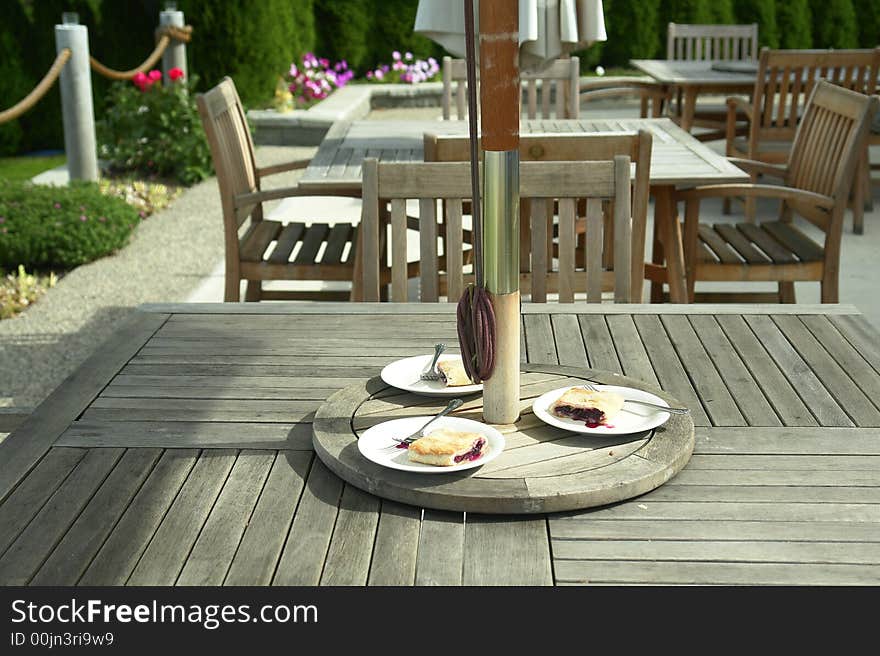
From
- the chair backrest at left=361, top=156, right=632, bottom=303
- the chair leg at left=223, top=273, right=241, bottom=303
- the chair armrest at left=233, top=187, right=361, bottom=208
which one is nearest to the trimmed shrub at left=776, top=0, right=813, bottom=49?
the chair armrest at left=233, top=187, right=361, bottom=208

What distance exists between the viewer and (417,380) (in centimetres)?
177

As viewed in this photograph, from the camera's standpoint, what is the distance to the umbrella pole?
4.64 ft

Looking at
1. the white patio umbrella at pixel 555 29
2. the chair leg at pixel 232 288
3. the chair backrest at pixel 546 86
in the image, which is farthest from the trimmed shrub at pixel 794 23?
the white patio umbrella at pixel 555 29

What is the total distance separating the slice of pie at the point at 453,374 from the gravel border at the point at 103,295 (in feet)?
7.12

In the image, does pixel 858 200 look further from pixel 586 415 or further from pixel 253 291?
pixel 586 415

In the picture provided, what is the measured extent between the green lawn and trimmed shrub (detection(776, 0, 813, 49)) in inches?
317

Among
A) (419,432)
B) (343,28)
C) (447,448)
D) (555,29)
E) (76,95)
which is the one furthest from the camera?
(343,28)

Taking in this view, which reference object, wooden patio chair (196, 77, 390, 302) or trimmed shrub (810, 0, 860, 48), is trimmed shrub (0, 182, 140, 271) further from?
trimmed shrub (810, 0, 860, 48)

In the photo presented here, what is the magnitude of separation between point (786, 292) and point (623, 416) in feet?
7.62

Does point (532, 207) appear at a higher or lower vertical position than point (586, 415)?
higher

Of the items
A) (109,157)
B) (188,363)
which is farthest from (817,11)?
(188,363)

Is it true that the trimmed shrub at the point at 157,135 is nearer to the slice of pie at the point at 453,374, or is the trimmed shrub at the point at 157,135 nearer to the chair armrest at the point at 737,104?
the chair armrest at the point at 737,104

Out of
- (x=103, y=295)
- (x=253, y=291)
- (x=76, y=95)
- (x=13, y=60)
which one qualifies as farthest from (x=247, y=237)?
(x=13, y=60)
